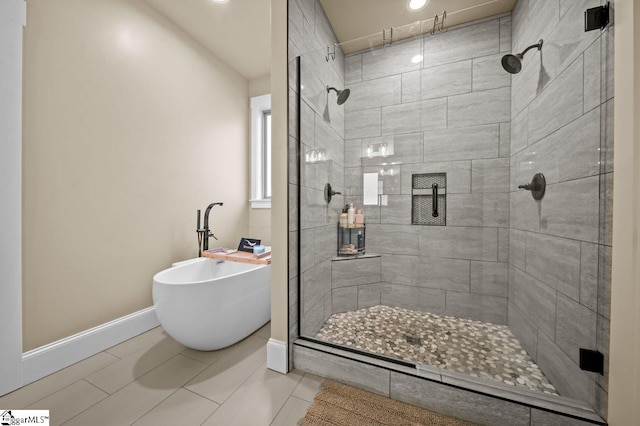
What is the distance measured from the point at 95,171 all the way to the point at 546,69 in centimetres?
282

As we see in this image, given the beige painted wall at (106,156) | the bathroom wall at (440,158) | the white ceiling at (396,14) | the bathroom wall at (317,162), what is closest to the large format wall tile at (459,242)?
the bathroom wall at (440,158)

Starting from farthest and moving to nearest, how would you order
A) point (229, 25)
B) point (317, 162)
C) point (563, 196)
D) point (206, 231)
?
point (206, 231) → point (229, 25) → point (317, 162) → point (563, 196)

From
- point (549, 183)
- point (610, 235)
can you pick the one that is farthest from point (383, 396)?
point (549, 183)

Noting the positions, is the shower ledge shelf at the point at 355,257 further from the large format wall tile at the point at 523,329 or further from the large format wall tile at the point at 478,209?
the large format wall tile at the point at 523,329

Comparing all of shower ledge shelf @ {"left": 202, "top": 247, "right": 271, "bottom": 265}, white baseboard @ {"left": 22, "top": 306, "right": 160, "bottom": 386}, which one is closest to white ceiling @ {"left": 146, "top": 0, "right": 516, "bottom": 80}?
shower ledge shelf @ {"left": 202, "top": 247, "right": 271, "bottom": 265}

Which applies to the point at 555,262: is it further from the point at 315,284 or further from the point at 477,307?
the point at 315,284

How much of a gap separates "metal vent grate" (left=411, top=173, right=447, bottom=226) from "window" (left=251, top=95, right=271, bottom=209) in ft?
5.15

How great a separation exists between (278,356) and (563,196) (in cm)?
172

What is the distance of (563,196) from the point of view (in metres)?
1.16

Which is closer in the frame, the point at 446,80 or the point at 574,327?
the point at 574,327

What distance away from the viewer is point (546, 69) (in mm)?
1317

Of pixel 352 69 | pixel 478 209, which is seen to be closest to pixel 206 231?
pixel 352 69

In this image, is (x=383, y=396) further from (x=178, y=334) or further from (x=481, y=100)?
(x=481, y=100)

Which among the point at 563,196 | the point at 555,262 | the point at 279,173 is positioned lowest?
the point at 555,262
